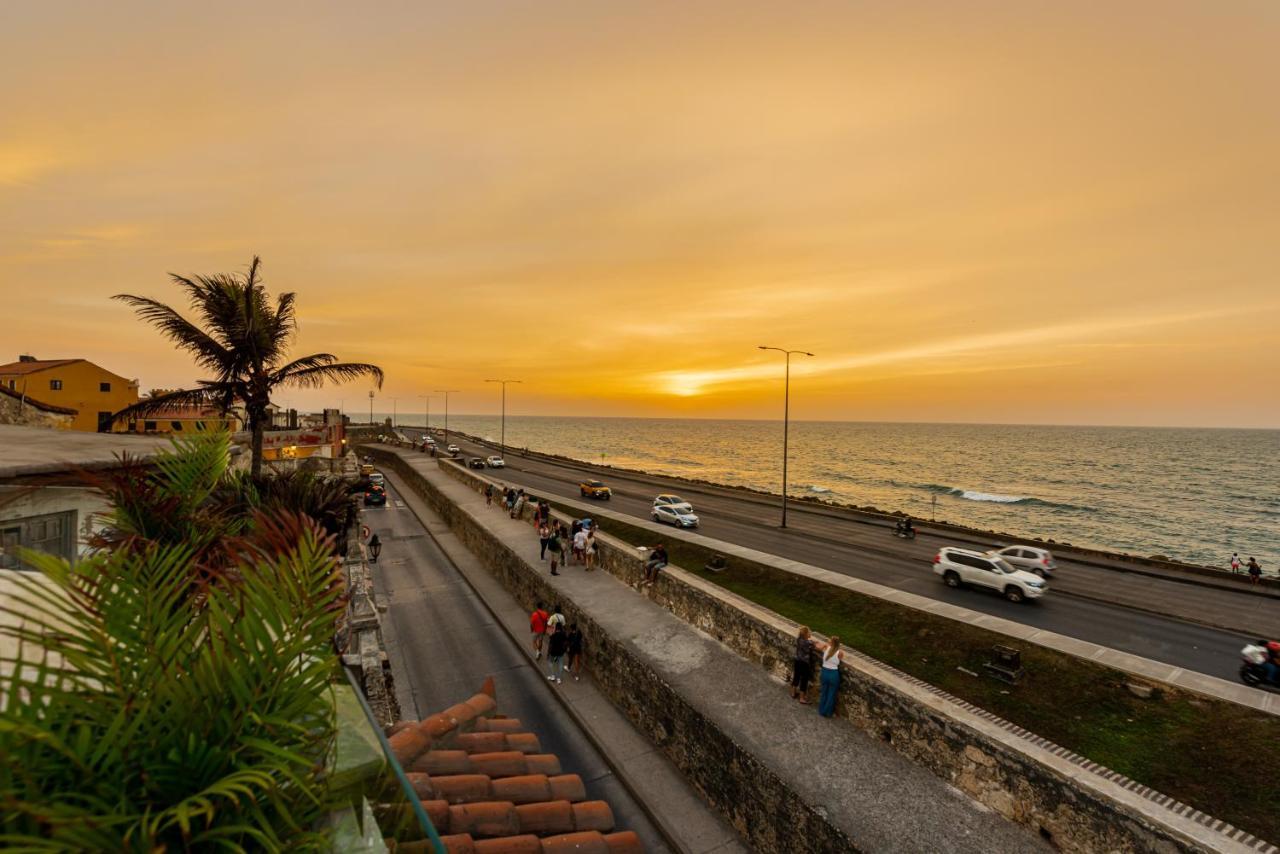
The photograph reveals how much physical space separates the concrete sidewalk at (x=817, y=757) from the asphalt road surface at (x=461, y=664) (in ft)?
3.55

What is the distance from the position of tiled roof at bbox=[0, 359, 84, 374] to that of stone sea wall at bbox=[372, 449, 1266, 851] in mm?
48822

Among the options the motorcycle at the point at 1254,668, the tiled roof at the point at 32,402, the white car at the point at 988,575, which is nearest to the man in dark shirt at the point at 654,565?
the white car at the point at 988,575

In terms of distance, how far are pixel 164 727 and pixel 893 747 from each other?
12360mm

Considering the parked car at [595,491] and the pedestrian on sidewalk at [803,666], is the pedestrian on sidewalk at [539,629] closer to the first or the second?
the pedestrian on sidewalk at [803,666]

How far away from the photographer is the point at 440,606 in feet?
75.3

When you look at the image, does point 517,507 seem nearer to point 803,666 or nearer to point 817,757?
point 803,666

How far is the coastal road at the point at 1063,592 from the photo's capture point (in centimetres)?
1895

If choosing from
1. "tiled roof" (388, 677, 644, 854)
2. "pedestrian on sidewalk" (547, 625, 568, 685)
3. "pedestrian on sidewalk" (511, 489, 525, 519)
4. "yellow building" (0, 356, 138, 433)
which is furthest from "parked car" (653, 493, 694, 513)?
"yellow building" (0, 356, 138, 433)

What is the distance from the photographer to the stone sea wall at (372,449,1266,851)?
771 centimetres

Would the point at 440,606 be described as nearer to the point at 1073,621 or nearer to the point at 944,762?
the point at 944,762

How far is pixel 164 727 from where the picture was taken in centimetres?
188

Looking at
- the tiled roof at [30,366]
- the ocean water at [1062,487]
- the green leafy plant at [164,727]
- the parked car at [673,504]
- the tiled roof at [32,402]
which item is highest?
the tiled roof at [30,366]

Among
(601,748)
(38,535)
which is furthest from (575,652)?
(38,535)

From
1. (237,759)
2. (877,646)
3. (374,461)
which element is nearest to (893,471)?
(374,461)
